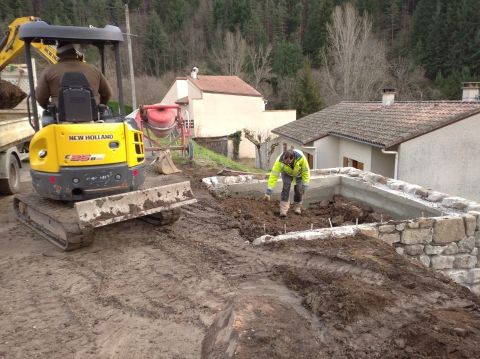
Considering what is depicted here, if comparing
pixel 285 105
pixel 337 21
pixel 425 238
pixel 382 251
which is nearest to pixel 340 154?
pixel 425 238

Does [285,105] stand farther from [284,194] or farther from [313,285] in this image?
[313,285]

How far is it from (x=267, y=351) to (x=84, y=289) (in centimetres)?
238

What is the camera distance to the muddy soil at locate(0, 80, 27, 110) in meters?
11.6

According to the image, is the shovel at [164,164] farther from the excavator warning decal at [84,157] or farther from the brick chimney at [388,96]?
the brick chimney at [388,96]

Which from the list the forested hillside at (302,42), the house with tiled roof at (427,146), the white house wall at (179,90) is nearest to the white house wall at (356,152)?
the house with tiled roof at (427,146)

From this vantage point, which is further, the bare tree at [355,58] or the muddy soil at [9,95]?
the bare tree at [355,58]

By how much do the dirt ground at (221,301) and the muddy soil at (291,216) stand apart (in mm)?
676

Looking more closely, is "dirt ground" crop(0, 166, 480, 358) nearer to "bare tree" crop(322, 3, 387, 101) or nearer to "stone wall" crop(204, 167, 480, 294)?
"stone wall" crop(204, 167, 480, 294)

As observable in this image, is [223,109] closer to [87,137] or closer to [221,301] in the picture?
[87,137]

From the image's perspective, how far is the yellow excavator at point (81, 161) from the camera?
523 cm

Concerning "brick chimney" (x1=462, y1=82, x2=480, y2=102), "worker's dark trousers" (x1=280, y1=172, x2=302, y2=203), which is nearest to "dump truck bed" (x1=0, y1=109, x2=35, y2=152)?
"worker's dark trousers" (x1=280, y1=172, x2=302, y2=203)

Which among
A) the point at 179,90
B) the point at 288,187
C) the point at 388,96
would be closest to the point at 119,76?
the point at 288,187

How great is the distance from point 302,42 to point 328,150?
133ft

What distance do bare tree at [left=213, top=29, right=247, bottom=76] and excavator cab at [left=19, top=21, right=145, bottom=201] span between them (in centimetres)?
4307
